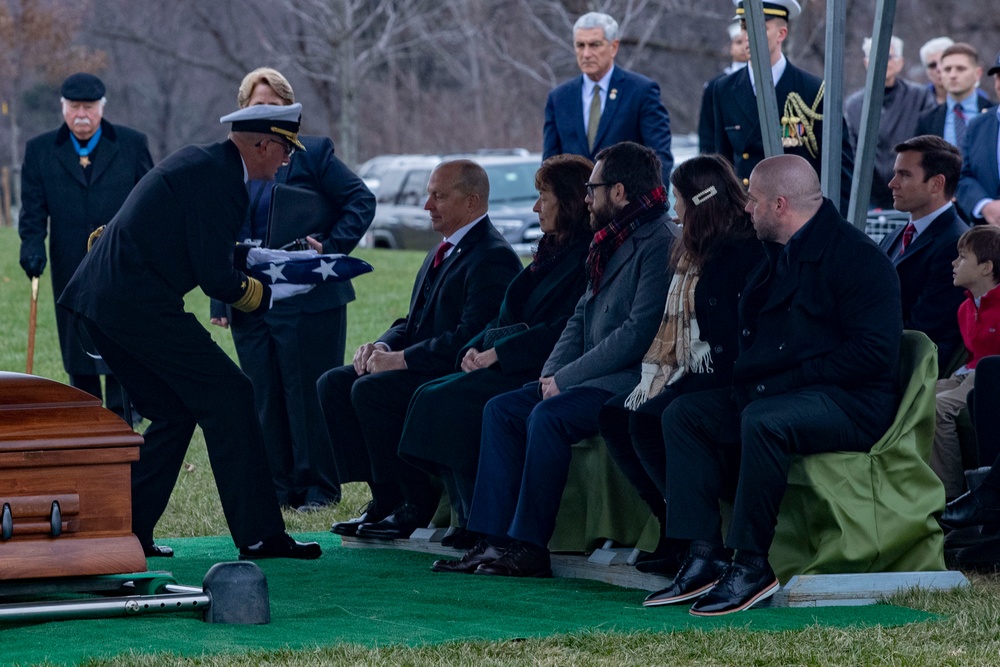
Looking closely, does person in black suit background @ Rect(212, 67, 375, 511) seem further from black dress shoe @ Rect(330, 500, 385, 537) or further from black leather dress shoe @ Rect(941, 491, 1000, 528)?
black leather dress shoe @ Rect(941, 491, 1000, 528)

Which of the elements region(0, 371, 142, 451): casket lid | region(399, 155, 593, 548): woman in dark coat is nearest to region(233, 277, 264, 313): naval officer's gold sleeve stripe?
region(399, 155, 593, 548): woman in dark coat

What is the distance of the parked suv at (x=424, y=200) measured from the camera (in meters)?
22.4

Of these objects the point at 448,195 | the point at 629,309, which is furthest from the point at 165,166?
the point at 629,309

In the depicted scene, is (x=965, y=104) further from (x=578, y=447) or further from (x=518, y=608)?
(x=518, y=608)

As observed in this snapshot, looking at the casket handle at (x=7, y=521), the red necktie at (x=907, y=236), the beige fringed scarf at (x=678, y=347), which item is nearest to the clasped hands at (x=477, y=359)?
the beige fringed scarf at (x=678, y=347)

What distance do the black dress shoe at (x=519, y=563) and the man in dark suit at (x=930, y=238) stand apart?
1.73 m

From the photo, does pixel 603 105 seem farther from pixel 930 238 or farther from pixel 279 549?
pixel 279 549

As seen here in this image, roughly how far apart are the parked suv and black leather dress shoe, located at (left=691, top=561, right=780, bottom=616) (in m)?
15.1

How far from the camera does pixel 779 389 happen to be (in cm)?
578

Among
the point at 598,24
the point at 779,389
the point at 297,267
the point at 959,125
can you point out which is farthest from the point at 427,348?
the point at 959,125

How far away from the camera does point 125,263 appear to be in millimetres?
6383

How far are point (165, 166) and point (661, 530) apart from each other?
233 cm

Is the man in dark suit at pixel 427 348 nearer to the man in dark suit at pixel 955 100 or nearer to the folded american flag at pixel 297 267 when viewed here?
A: the folded american flag at pixel 297 267

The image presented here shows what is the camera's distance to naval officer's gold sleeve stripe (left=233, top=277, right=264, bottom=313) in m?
6.62
